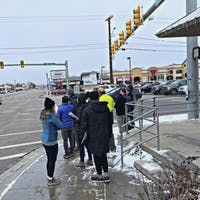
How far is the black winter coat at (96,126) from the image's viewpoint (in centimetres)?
585

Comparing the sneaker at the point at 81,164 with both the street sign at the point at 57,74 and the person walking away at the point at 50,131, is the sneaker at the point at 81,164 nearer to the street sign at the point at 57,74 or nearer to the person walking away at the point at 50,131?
the person walking away at the point at 50,131

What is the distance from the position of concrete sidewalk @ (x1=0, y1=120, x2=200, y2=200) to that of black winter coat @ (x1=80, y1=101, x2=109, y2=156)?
0.69 meters

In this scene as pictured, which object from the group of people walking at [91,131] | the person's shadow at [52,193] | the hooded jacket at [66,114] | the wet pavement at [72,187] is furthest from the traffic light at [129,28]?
the person's shadow at [52,193]

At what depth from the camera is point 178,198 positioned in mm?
3266

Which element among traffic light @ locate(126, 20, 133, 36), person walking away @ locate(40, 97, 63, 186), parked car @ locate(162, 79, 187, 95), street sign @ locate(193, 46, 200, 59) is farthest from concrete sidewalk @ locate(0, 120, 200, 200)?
parked car @ locate(162, 79, 187, 95)

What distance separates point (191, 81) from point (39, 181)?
7272 mm

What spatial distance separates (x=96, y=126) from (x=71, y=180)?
4.20 ft

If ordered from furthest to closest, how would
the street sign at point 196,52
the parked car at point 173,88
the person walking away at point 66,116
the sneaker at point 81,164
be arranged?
the parked car at point 173,88 < the street sign at point 196,52 < the person walking away at point 66,116 < the sneaker at point 81,164

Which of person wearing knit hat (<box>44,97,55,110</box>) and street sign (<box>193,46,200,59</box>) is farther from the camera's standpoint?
street sign (<box>193,46,200,59</box>)

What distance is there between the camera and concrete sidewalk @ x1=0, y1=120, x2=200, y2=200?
5434mm

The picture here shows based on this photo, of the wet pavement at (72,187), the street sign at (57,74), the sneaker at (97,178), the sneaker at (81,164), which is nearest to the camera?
the wet pavement at (72,187)

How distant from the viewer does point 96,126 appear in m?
5.86

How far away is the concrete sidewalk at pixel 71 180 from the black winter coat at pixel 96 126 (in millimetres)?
691

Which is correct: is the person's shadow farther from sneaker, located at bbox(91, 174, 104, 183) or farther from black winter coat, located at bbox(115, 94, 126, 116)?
black winter coat, located at bbox(115, 94, 126, 116)
